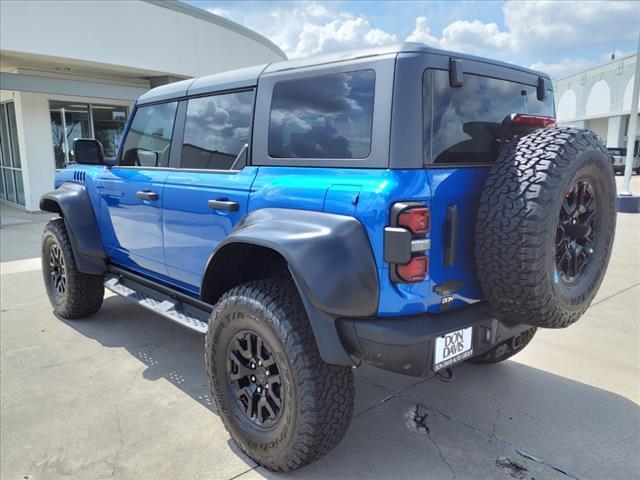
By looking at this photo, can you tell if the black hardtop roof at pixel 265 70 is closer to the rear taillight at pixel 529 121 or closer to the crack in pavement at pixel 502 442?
the rear taillight at pixel 529 121

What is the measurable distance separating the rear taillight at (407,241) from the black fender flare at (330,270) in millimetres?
88

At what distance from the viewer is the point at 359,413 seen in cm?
296

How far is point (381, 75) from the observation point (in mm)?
2105

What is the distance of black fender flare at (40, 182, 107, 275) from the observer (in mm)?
4102

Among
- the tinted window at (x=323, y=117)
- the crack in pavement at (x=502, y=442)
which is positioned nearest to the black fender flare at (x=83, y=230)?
the tinted window at (x=323, y=117)

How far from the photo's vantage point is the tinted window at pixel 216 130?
2.86m

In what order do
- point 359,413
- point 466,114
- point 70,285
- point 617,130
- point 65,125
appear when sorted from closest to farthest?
point 466,114, point 359,413, point 70,285, point 65,125, point 617,130

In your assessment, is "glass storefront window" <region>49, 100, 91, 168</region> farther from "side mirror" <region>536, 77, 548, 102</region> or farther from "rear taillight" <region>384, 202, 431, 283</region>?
"rear taillight" <region>384, 202, 431, 283</region>

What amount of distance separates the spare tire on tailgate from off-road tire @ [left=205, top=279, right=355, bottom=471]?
81 centimetres

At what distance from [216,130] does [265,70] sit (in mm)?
534

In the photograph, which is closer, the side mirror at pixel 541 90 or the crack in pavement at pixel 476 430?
the crack in pavement at pixel 476 430

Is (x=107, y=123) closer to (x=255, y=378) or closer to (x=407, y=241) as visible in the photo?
(x=255, y=378)

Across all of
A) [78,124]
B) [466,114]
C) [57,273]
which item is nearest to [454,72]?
[466,114]

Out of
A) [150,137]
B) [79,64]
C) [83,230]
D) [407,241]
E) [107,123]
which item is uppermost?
[79,64]
